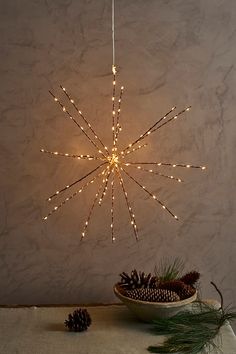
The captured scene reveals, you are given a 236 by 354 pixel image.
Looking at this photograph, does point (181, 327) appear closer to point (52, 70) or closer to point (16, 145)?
point (16, 145)

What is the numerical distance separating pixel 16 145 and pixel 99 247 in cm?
41

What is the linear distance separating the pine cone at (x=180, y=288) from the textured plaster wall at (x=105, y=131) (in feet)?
0.74

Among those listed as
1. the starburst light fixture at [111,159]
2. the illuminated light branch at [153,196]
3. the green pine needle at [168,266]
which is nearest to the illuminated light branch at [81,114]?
the starburst light fixture at [111,159]

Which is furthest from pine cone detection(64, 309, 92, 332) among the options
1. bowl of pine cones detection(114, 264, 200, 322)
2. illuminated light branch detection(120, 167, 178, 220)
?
illuminated light branch detection(120, 167, 178, 220)

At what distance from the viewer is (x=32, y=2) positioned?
1.47 meters

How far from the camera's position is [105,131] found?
59.2 inches

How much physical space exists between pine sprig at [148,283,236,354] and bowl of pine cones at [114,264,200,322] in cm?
3

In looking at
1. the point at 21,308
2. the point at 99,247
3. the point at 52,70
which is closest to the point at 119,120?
the point at 52,70

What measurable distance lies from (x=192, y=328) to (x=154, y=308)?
11 centimetres

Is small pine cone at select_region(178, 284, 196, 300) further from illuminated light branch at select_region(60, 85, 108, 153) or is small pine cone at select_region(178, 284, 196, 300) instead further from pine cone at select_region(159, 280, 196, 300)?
illuminated light branch at select_region(60, 85, 108, 153)

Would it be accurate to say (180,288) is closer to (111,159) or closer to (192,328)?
(192,328)

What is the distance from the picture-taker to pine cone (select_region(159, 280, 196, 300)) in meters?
1.28

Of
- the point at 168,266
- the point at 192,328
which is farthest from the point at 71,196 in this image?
the point at 192,328

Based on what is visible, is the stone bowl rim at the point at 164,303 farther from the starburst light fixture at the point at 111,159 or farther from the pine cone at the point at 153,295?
the starburst light fixture at the point at 111,159
